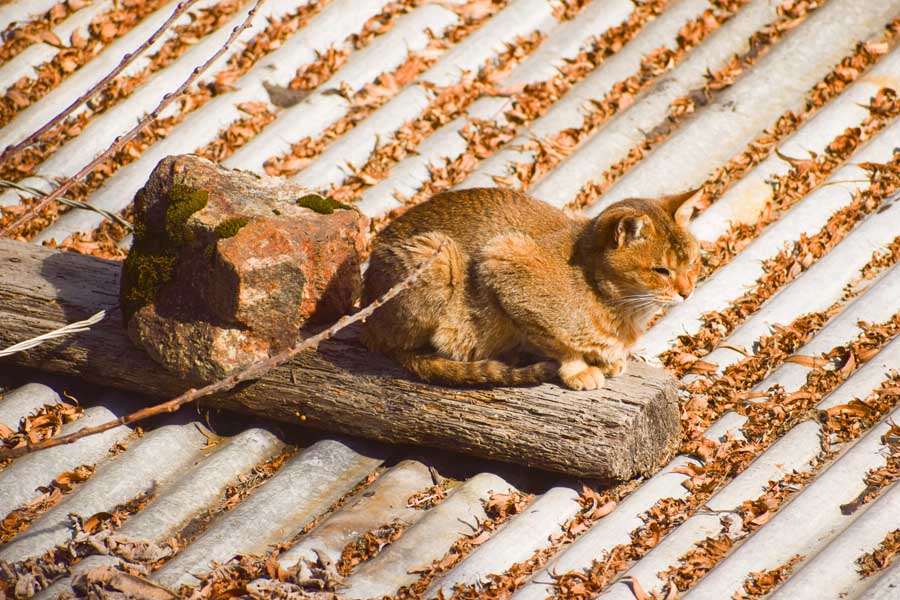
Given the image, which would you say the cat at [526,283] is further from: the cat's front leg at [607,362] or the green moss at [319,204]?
the green moss at [319,204]

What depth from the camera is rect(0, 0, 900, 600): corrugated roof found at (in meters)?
3.81

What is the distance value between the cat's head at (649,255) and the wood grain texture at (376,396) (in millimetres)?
365

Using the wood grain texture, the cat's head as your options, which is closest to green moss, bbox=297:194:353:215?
the wood grain texture

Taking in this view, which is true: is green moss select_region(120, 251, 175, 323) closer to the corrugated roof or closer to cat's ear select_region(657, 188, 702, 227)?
the corrugated roof

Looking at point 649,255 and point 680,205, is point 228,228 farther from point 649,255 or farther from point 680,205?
point 680,205

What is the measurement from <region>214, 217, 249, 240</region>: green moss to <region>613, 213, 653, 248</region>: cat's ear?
176 cm

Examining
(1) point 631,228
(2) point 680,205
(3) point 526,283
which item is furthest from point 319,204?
(2) point 680,205

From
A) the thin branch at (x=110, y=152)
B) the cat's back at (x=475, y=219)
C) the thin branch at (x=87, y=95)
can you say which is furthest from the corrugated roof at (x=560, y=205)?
the thin branch at (x=87, y=95)

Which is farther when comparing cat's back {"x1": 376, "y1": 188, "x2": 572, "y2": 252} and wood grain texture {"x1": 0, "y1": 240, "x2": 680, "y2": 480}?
cat's back {"x1": 376, "y1": 188, "x2": 572, "y2": 252}

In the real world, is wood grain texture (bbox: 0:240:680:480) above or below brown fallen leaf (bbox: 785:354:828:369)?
below

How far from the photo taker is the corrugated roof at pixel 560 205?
12.5 ft

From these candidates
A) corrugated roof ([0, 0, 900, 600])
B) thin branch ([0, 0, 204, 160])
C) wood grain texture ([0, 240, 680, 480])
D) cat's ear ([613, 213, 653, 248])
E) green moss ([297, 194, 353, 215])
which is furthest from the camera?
green moss ([297, 194, 353, 215])

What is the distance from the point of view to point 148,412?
308cm

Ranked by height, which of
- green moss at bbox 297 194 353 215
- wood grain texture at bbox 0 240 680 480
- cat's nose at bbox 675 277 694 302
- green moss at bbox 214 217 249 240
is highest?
green moss at bbox 297 194 353 215
